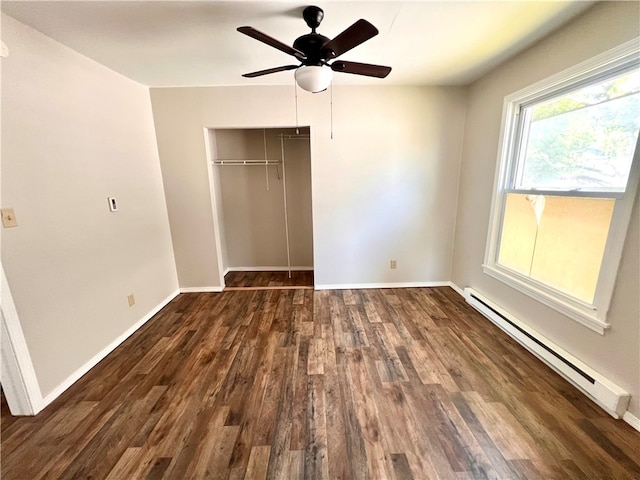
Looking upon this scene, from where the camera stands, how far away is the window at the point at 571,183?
1565 millimetres

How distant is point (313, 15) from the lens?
1595 mm

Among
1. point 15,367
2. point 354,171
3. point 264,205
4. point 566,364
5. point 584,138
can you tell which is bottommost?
point 566,364

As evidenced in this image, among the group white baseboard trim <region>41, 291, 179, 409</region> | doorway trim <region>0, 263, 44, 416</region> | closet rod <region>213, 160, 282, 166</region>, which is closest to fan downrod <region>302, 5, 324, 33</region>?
closet rod <region>213, 160, 282, 166</region>

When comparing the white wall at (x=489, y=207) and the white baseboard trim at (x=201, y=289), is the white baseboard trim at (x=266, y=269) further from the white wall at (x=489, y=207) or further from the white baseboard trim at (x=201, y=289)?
the white wall at (x=489, y=207)

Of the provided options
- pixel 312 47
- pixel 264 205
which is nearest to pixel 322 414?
pixel 312 47

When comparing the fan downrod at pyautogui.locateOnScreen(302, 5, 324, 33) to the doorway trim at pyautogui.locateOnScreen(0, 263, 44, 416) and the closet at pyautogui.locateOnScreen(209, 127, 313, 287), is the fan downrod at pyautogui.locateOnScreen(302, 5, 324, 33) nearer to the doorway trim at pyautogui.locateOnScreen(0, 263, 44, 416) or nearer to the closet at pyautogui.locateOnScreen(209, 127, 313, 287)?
the closet at pyautogui.locateOnScreen(209, 127, 313, 287)

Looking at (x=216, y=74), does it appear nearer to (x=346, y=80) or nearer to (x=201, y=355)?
(x=346, y=80)

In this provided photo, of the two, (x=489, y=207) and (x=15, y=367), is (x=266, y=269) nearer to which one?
(x=15, y=367)

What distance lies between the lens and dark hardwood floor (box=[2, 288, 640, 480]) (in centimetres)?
131

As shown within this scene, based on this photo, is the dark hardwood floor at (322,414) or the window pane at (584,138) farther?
the window pane at (584,138)

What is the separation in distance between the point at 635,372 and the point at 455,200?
2218mm

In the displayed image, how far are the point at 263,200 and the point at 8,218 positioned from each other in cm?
278

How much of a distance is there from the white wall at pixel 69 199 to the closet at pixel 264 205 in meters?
1.28

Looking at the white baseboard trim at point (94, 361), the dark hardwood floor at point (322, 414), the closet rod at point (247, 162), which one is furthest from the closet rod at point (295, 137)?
the white baseboard trim at point (94, 361)
